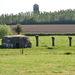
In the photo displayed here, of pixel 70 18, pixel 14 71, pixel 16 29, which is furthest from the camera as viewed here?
pixel 70 18

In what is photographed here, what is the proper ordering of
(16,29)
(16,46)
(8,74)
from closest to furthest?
(8,74), (16,46), (16,29)

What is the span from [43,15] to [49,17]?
5812 millimetres

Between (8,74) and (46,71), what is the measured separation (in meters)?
2.03

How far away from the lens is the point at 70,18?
176 m

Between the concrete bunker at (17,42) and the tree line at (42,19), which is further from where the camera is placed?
the tree line at (42,19)

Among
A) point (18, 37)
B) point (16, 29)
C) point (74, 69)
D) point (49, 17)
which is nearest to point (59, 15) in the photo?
point (49, 17)

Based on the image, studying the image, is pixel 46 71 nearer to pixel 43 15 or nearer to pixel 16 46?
pixel 16 46

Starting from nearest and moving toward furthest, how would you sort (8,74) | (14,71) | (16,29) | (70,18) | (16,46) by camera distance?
(8,74) < (14,71) < (16,46) < (16,29) < (70,18)

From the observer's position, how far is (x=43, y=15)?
18350 cm

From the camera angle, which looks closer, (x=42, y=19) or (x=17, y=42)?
(x=17, y=42)

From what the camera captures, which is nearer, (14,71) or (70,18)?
(14,71)

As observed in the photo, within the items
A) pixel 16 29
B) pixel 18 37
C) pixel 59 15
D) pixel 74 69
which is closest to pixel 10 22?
pixel 59 15

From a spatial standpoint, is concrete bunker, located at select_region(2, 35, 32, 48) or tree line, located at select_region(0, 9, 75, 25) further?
tree line, located at select_region(0, 9, 75, 25)

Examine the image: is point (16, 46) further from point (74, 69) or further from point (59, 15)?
point (59, 15)
